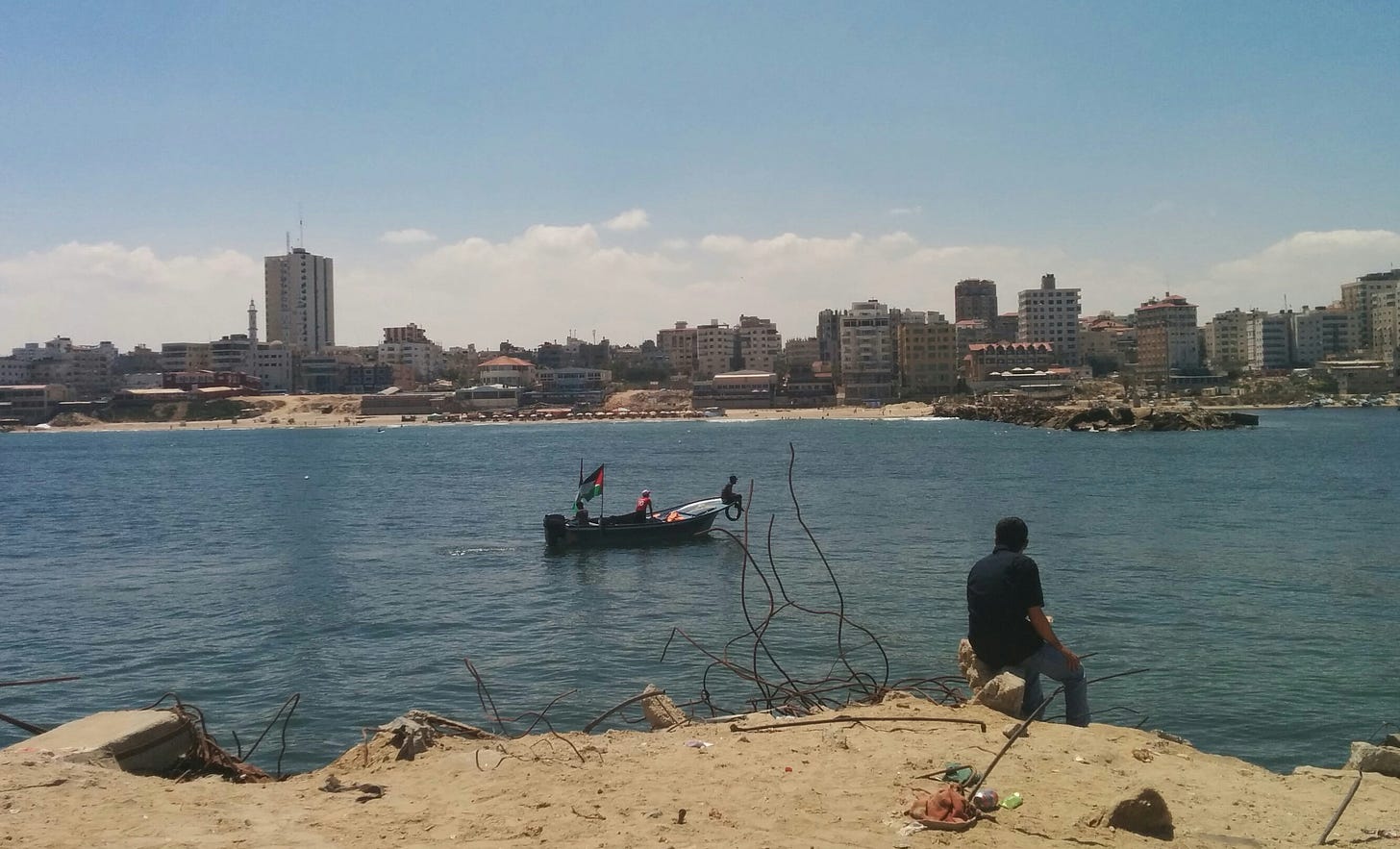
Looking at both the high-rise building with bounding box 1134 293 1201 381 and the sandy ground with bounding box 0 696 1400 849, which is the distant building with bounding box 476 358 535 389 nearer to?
the high-rise building with bounding box 1134 293 1201 381


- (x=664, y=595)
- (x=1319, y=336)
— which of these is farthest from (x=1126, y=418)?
(x=1319, y=336)

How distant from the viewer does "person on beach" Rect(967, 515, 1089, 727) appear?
25.0 ft

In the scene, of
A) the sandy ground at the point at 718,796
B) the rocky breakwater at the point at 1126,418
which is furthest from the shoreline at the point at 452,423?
the sandy ground at the point at 718,796

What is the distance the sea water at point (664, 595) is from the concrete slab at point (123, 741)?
109 inches

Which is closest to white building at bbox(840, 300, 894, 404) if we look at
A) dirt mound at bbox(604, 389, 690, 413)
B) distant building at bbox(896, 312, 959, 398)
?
distant building at bbox(896, 312, 959, 398)

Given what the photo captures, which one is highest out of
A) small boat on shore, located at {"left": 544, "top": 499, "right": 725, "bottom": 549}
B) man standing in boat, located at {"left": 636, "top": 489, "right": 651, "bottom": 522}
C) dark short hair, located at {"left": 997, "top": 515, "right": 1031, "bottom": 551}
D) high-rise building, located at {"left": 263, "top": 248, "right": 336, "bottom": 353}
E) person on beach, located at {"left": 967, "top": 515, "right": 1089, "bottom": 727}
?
high-rise building, located at {"left": 263, "top": 248, "right": 336, "bottom": 353}

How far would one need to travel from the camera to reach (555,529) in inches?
1043

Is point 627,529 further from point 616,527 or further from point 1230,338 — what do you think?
point 1230,338

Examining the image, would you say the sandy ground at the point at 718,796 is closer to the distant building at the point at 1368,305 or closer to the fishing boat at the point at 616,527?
the fishing boat at the point at 616,527

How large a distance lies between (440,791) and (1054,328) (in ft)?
603

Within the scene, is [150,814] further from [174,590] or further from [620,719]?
[174,590]

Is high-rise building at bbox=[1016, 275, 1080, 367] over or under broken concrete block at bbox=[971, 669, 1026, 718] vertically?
over

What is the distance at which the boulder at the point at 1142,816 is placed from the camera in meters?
5.73

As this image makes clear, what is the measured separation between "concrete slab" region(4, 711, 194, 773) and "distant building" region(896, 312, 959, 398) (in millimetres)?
143398
